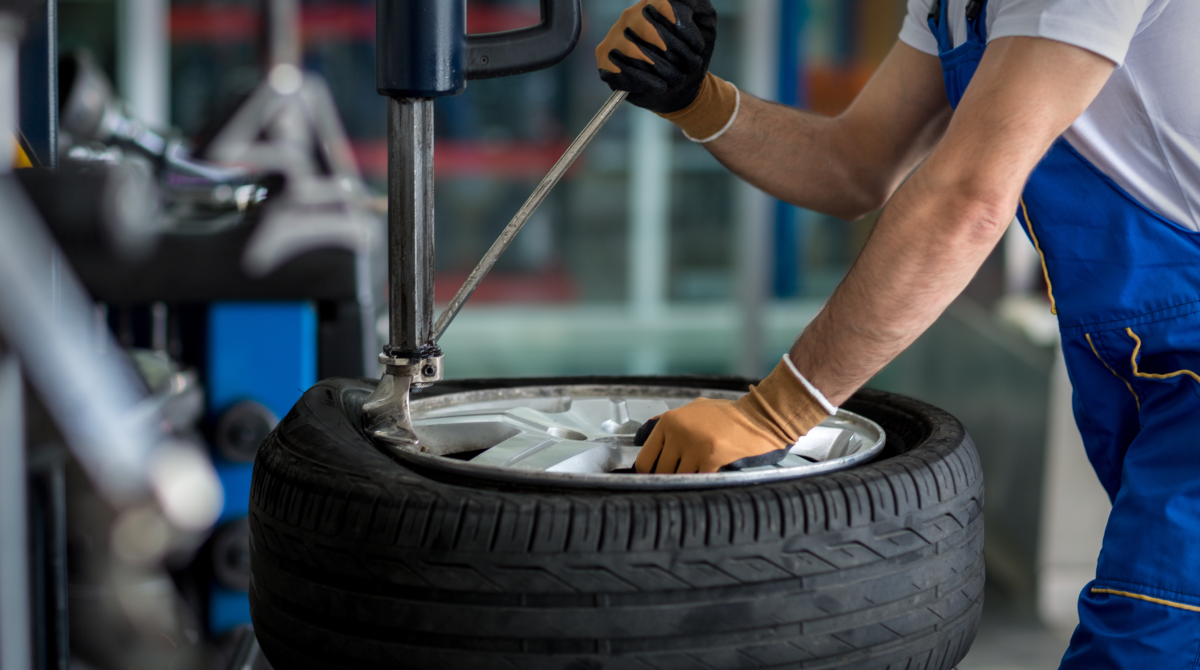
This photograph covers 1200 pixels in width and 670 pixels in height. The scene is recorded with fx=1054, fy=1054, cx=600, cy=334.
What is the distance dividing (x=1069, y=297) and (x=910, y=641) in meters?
0.47

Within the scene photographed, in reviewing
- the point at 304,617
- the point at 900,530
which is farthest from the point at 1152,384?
the point at 304,617

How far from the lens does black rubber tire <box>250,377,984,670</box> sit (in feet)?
2.06

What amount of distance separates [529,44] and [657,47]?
1.05 ft

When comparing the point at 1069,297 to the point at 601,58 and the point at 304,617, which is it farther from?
the point at 304,617

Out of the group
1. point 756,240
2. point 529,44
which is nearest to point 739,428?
point 529,44

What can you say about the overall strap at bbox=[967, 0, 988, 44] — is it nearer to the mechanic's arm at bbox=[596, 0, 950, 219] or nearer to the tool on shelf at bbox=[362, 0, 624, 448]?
the mechanic's arm at bbox=[596, 0, 950, 219]

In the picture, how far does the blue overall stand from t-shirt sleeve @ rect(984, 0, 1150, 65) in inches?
7.2

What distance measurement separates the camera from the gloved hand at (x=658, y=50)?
3.47 feet

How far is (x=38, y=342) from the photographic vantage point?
0.98m

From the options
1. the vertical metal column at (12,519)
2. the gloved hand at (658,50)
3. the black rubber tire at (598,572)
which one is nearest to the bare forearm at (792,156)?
the gloved hand at (658,50)

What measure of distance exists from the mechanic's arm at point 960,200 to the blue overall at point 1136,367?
20 centimetres

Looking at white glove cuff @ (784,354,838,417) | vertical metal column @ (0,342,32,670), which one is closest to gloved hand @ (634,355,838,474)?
white glove cuff @ (784,354,838,417)

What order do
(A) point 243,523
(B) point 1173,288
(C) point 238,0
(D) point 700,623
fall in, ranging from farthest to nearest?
(C) point 238,0, (A) point 243,523, (B) point 1173,288, (D) point 700,623

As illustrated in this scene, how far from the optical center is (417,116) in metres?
0.75
